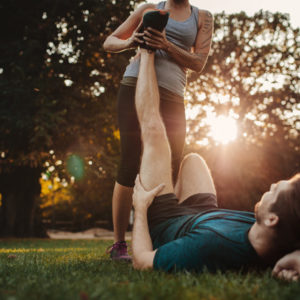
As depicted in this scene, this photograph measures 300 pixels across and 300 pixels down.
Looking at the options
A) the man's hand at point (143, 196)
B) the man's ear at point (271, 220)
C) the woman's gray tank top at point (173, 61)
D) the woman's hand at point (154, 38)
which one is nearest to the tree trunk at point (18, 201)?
the woman's gray tank top at point (173, 61)

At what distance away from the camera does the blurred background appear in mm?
11766

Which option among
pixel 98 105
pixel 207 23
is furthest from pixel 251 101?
pixel 207 23

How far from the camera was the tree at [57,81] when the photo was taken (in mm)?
11367

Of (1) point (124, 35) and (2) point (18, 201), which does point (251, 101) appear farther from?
(1) point (124, 35)

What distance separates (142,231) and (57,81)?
35.0 feet

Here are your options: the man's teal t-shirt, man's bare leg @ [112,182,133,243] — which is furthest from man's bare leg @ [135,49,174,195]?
man's bare leg @ [112,182,133,243]

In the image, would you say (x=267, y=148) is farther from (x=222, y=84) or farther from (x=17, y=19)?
(x=17, y=19)

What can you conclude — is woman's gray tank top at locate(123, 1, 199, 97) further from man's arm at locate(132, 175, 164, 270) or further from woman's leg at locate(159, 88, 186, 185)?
man's arm at locate(132, 175, 164, 270)

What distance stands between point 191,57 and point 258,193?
1678 centimetres

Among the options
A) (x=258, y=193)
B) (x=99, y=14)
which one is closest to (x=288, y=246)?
(x=99, y=14)

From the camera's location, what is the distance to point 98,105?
13562mm

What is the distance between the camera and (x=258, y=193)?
19031 mm

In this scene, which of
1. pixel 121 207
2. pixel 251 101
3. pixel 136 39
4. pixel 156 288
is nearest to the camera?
pixel 156 288

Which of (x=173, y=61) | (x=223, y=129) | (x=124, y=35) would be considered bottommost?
(x=173, y=61)
